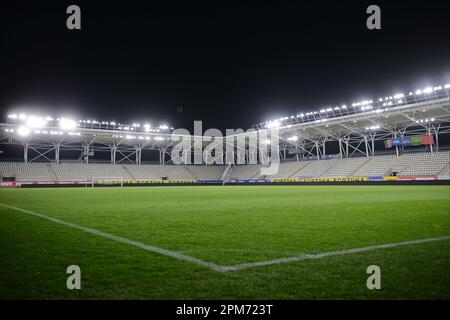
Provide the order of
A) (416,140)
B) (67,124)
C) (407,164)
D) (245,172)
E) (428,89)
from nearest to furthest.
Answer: (428,89)
(416,140)
(407,164)
(67,124)
(245,172)

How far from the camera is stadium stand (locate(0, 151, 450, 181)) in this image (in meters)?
36.9

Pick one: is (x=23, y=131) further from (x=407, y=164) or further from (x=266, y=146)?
(x=407, y=164)

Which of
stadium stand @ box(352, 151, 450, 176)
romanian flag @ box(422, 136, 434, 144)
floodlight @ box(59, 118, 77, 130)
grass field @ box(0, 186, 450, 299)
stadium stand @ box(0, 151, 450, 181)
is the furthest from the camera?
floodlight @ box(59, 118, 77, 130)

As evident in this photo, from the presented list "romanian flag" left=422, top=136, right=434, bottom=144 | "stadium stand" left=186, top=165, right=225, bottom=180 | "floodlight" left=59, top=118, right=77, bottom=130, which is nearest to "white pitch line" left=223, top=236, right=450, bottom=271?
"romanian flag" left=422, top=136, right=434, bottom=144

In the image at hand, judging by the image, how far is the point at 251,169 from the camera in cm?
5725

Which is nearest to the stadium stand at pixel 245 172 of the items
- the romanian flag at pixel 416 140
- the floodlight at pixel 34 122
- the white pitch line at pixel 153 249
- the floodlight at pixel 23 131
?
the romanian flag at pixel 416 140

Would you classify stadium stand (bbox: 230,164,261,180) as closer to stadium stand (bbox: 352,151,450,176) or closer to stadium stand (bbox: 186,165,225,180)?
stadium stand (bbox: 186,165,225,180)

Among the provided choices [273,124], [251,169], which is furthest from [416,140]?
[251,169]

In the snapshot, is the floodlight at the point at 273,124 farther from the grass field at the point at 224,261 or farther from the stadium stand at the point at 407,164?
the grass field at the point at 224,261
